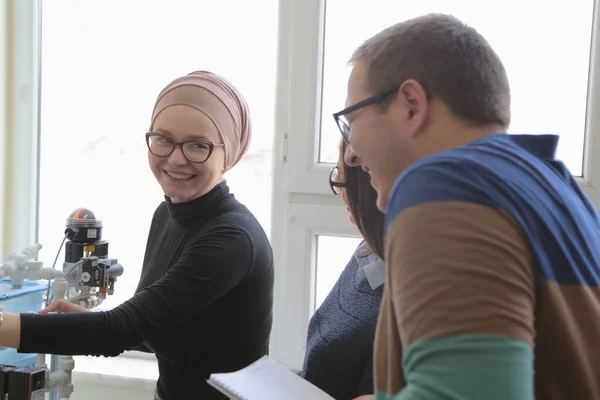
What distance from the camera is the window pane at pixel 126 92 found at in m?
2.40

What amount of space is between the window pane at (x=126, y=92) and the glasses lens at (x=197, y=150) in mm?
830

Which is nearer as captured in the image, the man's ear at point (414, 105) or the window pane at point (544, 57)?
the man's ear at point (414, 105)

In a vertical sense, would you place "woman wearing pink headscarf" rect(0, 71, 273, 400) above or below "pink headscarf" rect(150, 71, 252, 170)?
below

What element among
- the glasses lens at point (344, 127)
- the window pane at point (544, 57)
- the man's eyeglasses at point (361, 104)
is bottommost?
the glasses lens at point (344, 127)

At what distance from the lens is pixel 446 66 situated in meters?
0.79

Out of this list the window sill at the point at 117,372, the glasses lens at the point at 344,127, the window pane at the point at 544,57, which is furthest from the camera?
the window sill at the point at 117,372

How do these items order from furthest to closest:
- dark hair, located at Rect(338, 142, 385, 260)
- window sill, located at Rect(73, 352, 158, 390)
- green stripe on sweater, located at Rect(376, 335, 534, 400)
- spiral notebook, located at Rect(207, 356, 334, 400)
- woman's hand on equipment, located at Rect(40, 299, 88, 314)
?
window sill, located at Rect(73, 352, 158, 390), woman's hand on equipment, located at Rect(40, 299, 88, 314), dark hair, located at Rect(338, 142, 385, 260), spiral notebook, located at Rect(207, 356, 334, 400), green stripe on sweater, located at Rect(376, 335, 534, 400)

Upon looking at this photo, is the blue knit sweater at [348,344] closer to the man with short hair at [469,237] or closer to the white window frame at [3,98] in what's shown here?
the man with short hair at [469,237]

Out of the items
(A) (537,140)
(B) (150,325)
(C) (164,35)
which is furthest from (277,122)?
(A) (537,140)

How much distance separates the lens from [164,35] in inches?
96.6

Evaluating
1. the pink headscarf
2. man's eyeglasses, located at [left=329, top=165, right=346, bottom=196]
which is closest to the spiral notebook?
man's eyeglasses, located at [left=329, top=165, right=346, bottom=196]

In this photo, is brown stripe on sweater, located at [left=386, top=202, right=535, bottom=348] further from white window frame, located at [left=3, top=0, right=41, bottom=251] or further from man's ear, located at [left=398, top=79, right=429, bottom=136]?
white window frame, located at [left=3, top=0, right=41, bottom=251]

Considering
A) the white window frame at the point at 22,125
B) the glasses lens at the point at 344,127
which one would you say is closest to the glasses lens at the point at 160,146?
the glasses lens at the point at 344,127

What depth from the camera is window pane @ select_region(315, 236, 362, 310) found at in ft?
7.65
